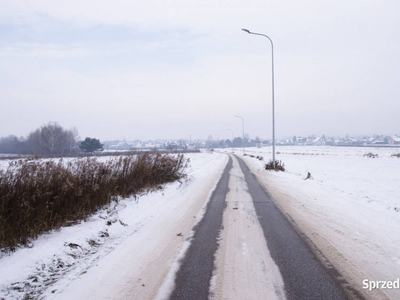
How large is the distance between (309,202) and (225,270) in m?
5.73

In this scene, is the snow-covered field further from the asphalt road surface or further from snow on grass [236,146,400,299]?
the asphalt road surface

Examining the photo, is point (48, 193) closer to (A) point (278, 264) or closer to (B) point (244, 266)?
(B) point (244, 266)

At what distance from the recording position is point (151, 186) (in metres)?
10.2

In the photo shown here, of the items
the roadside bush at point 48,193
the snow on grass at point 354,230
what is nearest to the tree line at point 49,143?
the roadside bush at point 48,193

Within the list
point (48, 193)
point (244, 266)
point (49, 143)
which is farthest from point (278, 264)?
point (49, 143)

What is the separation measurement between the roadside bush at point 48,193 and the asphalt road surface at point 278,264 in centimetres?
283

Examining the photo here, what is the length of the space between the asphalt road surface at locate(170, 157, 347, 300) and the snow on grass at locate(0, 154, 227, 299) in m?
0.32

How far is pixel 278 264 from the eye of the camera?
3719 mm

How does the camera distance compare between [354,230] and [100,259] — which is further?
[354,230]

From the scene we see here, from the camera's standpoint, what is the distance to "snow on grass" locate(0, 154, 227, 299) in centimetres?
313

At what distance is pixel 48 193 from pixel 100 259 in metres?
2.03

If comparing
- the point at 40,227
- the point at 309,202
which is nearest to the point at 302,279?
the point at 40,227

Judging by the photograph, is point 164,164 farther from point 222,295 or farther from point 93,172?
point 222,295

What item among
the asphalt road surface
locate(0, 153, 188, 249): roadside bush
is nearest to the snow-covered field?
the asphalt road surface
